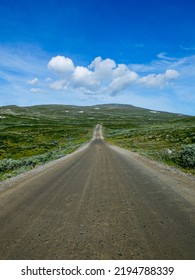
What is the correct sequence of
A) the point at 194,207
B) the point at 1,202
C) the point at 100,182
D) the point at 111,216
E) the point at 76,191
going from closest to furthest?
the point at 111,216 → the point at 194,207 → the point at 1,202 → the point at 76,191 → the point at 100,182

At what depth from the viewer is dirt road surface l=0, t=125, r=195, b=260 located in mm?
5658

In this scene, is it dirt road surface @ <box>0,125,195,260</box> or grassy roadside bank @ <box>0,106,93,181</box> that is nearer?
dirt road surface @ <box>0,125,195,260</box>

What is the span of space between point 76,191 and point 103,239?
17.9 ft

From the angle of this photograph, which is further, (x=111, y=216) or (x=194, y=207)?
(x=194, y=207)

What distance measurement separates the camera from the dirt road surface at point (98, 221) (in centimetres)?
566

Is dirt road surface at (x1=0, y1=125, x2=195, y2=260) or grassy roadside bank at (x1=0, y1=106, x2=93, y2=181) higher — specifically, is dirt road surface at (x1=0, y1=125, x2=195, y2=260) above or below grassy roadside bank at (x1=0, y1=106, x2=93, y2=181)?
above

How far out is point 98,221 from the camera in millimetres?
7586

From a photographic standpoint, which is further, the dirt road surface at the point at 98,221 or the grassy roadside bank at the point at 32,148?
the grassy roadside bank at the point at 32,148

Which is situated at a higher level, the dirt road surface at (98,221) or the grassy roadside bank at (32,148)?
the dirt road surface at (98,221)
